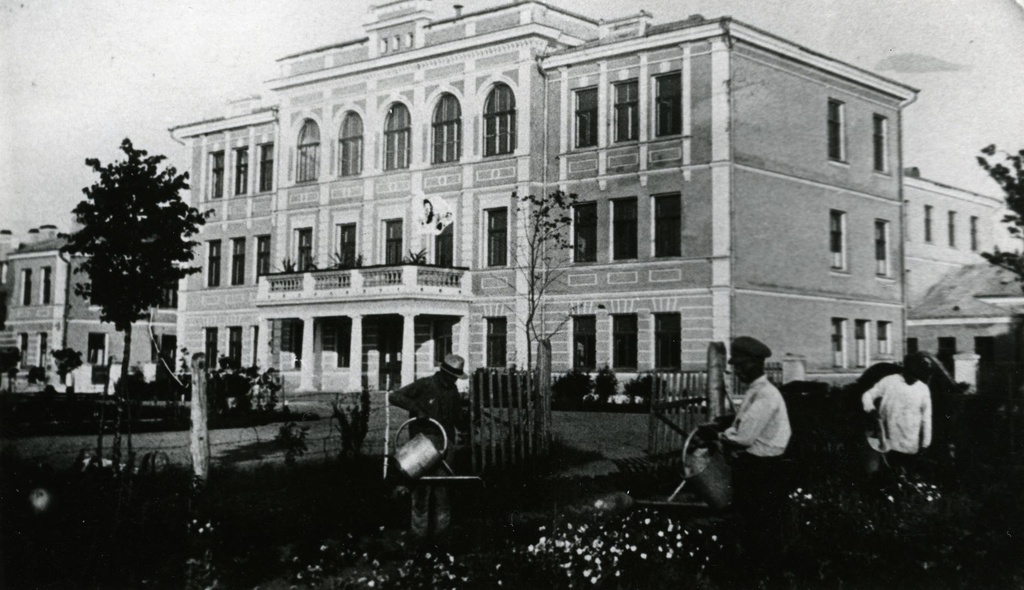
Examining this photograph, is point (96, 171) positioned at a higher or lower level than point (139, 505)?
higher

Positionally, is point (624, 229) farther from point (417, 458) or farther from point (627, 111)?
point (417, 458)

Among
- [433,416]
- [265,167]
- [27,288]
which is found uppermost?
[265,167]

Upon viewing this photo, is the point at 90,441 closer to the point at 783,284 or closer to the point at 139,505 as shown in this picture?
the point at 139,505

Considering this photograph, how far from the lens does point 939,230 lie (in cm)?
1001

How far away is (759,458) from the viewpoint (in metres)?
6.00

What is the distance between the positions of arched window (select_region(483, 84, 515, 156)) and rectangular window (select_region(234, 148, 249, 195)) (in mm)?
4539

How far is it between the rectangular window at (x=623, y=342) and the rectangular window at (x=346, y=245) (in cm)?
470

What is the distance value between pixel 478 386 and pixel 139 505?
333 centimetres

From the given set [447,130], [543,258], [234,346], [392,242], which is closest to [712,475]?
[543,258]

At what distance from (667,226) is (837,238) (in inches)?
88.7

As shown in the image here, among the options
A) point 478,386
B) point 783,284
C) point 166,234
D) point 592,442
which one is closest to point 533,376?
point 478,386

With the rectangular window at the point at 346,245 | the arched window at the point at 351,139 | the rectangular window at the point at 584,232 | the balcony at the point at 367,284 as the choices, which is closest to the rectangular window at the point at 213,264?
the balcony at the point at 367,284

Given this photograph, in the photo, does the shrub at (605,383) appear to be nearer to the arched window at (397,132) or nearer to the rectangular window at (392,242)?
the rectangular window at (392,242)

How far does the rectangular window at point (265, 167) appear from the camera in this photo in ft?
48.2
